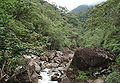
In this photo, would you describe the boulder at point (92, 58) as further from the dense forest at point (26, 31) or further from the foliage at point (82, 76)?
the dense forest at point (26, 31)

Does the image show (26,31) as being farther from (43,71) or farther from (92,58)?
(43,71)

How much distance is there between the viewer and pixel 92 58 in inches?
169

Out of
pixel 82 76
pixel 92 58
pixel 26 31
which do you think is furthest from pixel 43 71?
pixel 26 31

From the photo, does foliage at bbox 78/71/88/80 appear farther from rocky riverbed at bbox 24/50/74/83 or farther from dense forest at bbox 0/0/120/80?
dense forest at bbox 0/0/120/80

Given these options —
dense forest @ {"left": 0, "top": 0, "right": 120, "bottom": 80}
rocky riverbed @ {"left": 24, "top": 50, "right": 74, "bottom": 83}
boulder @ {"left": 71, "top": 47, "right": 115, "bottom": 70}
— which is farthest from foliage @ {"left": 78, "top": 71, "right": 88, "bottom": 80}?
dense forest @ {"left": 0, "top": 0, "right": 120, "bottom": 80}

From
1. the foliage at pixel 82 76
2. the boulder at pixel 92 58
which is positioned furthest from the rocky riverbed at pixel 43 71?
the boulder at pixel 92 58

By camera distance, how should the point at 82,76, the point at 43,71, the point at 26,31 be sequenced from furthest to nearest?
the point at 43,71 < the point at 82,76 < the point at 26,31

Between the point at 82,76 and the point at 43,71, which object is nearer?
the point at 82,76

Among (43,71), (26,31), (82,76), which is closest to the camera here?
(26,31)

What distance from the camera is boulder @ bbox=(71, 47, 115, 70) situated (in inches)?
163

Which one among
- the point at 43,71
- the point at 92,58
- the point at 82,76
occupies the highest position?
the point at 92,58

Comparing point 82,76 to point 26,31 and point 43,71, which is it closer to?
point 26,31

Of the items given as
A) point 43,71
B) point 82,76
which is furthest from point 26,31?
point 43,71

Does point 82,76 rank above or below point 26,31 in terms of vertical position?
below
